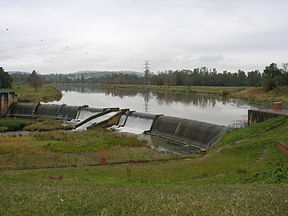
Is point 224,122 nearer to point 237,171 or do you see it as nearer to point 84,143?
point 84,143

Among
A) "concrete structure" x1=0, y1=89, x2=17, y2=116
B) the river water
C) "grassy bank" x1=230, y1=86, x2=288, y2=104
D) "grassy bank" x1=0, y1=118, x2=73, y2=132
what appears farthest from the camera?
"grassy bank" x1=230, y1=86, x2=288, y2=104

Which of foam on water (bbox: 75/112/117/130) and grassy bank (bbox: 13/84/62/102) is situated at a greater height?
grassy bank (bbox: 13/84/62/102)

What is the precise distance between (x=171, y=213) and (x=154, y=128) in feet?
91.3

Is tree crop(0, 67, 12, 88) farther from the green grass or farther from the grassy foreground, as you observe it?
the green grass

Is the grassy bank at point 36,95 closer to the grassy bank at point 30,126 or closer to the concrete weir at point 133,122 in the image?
the concrete weir at point 133,122

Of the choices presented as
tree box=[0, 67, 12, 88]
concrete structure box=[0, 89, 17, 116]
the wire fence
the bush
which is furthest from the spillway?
the bush

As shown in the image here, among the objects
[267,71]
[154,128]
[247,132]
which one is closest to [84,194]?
[247,132]

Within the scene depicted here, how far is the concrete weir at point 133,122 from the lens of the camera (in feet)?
95.2

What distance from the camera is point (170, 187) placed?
12445 mm

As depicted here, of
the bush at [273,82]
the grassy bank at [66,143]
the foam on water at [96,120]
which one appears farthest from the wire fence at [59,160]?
the bush at [273,82]

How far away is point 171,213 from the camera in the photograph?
768 cm

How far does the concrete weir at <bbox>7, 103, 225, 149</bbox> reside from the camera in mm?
29022

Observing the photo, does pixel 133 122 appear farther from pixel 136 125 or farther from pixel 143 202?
pixel 143 202

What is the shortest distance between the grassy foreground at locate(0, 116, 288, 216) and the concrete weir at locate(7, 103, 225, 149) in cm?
572
